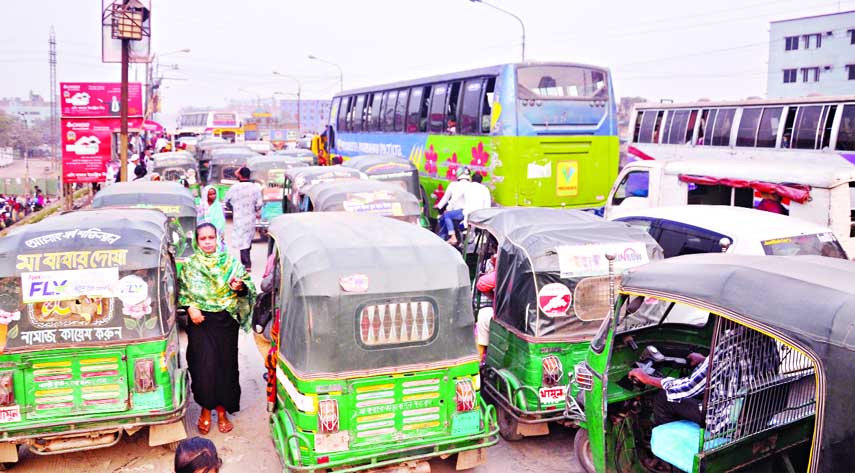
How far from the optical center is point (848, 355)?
10.2ft

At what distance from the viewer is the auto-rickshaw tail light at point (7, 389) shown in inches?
216

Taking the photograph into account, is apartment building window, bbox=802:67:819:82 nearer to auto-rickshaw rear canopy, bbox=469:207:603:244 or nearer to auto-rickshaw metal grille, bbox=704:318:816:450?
auto-rickshaw rear canopy, bbox=469:207:603:244

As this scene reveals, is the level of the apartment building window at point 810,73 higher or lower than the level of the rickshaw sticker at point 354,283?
higher

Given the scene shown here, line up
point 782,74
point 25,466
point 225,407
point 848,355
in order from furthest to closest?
point 782,74, point 225,407, point 25,466, point 848,355

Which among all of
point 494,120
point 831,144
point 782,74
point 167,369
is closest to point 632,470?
point 167,369

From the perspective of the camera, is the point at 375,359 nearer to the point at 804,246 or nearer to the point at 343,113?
the point at 804,246

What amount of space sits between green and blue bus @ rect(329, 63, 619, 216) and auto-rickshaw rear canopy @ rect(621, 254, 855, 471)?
32.5 feet

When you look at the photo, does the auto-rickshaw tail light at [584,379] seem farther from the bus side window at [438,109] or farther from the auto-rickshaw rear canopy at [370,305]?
the bus side window at [438,109]

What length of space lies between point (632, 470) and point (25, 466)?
487 centimetres

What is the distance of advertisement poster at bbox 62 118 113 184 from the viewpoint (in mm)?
21531

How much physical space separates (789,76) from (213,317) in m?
55.6

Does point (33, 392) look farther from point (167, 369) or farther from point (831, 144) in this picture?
point (831, 144)

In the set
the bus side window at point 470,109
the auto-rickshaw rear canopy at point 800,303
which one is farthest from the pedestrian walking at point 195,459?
the bus side window at point 470,109

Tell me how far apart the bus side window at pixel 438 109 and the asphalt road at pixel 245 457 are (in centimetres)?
1108
